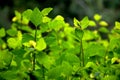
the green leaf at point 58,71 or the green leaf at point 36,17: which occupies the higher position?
the green leaf at point 36,17

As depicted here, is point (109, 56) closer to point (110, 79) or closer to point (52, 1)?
point (110, 79)

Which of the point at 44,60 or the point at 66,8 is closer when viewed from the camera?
the point at 44,60

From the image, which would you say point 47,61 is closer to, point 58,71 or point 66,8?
point 58,71

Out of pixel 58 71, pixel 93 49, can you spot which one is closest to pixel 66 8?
pixel 93 49

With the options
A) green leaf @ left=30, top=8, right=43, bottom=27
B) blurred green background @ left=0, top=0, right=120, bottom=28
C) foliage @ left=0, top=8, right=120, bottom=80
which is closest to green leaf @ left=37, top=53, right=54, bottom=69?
foliage @ left=0, top=8, right=120, bottom=80

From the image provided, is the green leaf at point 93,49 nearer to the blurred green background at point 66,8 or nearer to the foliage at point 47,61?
the foliage at point 47,61

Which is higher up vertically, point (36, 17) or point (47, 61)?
point (36, 17)

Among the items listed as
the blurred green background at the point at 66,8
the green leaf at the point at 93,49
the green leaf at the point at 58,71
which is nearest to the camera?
the green leaf at the point at 58,71

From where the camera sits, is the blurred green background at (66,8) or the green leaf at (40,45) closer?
the green leaf at (40,45)

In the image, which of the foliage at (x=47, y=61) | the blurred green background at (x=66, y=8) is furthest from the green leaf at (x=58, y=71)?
the blurred green background at (x=66, y=8)
